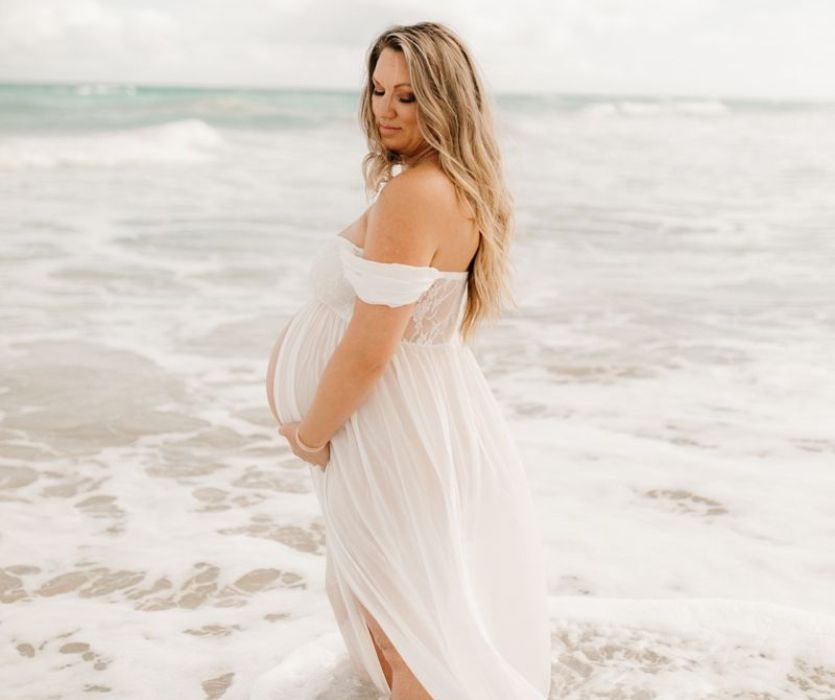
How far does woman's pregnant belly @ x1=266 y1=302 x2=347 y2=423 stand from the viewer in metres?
2.48

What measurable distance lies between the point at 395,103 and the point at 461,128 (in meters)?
0.16

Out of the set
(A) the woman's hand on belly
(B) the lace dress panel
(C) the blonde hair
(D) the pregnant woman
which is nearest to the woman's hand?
(D) the pregnant woman

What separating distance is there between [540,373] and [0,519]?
348cm

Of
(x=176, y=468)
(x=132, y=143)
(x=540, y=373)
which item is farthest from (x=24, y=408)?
(x=132, y=143)

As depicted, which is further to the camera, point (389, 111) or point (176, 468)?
point (176, 468)

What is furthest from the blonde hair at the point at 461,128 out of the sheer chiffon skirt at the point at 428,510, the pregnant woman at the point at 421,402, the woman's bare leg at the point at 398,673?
the woman's bare leg at the point at 398,673

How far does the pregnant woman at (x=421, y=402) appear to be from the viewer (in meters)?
2.22

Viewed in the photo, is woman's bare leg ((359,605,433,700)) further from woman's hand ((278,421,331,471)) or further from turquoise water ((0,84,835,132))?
turquoise water ((0,84,835,132))

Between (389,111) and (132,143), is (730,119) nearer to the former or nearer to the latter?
(132,143)

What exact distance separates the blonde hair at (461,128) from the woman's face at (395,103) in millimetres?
24

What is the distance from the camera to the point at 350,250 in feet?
7.57

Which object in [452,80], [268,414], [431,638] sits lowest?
[268,414]

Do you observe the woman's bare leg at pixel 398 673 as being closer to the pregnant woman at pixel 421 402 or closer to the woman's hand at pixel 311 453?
the pregnant woman at pixel 421 402

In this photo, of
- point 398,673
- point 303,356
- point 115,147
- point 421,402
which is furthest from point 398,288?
point 115,147
